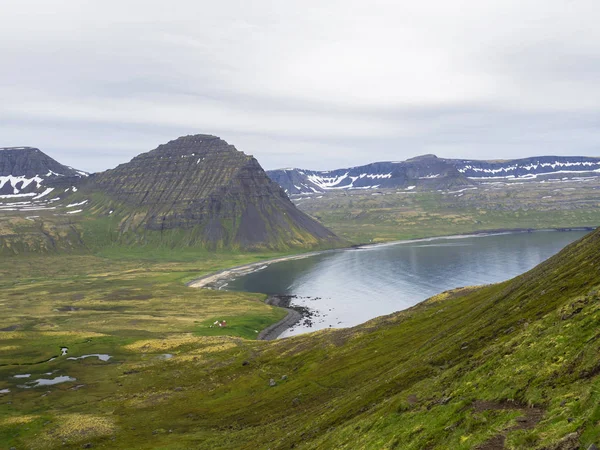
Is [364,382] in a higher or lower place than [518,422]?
lower

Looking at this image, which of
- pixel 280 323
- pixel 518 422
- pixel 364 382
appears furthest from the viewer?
pixel 280 323

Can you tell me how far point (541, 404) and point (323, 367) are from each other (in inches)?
2149

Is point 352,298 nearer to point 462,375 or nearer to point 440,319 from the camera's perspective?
point 440,319

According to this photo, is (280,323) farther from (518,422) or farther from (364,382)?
(518,422)

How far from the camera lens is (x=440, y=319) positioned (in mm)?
81625

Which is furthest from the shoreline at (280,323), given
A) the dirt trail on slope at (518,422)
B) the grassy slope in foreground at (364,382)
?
the dirt trail on slope at (518,422)

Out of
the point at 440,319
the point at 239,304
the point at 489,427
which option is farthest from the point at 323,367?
the point at 239,304

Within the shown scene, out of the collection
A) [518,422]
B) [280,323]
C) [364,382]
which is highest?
[518,422]

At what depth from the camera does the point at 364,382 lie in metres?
63.0

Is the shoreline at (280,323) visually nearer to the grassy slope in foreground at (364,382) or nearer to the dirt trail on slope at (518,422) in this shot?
the grassy slope in foreground at (364,382)

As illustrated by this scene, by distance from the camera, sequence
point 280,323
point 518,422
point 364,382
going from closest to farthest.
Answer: point 518,422 < point 364,382 < point 280,323

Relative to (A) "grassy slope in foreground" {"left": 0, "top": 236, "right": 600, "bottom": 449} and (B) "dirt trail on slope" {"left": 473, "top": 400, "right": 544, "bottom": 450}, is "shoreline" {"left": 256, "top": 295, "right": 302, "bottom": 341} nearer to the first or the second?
(A) "grassy slope in foreground" {"left": 0, "top": 236, "right": 600, "bottom": 449}

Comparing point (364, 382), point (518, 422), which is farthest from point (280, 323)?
point (518, 422)

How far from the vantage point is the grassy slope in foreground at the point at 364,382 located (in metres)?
28.8
